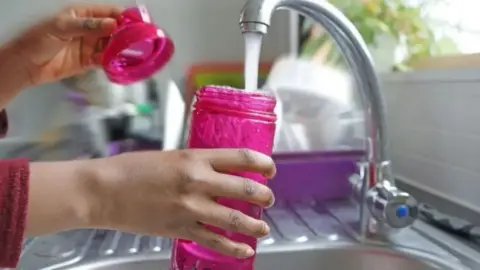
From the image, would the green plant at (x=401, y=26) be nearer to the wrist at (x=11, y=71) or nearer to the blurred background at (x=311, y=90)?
the blurred background at (x=311, y=90)

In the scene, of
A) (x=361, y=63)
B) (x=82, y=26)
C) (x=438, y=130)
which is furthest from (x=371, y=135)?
(x=82, y=26)

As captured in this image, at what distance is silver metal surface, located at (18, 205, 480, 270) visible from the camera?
0.73 meters

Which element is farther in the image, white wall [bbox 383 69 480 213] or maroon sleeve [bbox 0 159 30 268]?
white wall [bbox 383 69 480 213]

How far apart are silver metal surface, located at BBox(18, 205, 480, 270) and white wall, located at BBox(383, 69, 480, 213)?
0.12 meters

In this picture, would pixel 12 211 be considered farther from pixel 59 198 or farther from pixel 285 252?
pixel 285 252

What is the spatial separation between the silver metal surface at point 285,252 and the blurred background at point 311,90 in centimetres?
14

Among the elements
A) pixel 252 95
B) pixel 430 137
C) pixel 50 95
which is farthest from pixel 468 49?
pixel 50 95

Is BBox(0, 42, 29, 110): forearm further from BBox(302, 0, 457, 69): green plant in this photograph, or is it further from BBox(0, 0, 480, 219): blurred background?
BBox(302, 0, 457, 69): green plant

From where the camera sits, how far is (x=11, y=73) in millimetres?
800

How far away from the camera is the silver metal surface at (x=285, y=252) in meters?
0.73

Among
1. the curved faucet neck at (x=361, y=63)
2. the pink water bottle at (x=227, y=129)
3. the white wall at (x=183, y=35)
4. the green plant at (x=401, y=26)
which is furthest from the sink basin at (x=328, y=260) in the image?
the white wall at (x=183, y=35)

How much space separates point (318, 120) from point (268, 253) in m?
0.30

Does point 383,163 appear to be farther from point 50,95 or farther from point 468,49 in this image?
point 50,95

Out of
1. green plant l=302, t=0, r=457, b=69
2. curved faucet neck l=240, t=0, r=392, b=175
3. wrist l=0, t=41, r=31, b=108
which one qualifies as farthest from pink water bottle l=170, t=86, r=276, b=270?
green plant l=302, t=0, r=457, b=69
